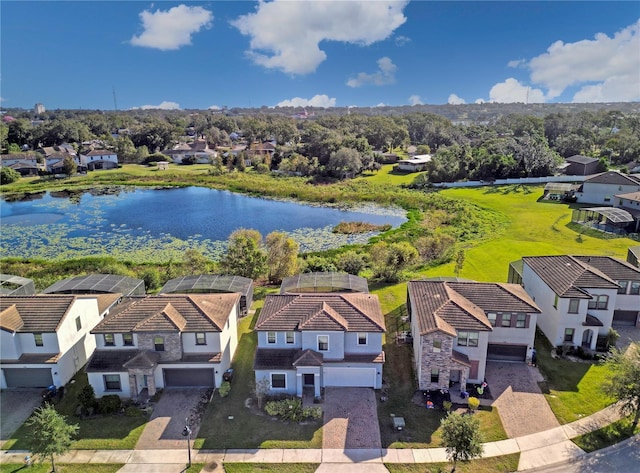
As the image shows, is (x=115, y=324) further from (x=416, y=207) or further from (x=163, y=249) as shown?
(x=416, y=207)

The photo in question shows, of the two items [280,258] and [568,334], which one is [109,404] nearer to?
[280,258]

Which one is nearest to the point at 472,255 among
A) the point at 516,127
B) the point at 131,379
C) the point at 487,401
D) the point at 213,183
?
the point at 487,401

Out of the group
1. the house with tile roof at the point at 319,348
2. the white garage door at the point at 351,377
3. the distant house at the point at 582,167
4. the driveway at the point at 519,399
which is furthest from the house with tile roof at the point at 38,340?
the distant house at the point at 582,167

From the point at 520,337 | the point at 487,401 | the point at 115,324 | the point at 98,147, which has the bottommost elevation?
the point at 487,401

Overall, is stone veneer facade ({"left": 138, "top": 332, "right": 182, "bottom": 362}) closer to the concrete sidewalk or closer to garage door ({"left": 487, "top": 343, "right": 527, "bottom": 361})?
the concrete sidewalk

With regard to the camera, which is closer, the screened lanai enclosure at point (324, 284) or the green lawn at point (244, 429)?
the green lawn at point (244, 429)

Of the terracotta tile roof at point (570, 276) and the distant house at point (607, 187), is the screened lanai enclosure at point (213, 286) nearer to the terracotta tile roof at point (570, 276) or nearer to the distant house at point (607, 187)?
the terracotta tile roof at point (570, 276)

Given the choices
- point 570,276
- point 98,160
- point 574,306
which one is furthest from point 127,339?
point 98,160

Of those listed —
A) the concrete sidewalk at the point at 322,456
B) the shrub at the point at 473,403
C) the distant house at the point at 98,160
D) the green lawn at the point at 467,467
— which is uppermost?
the distant house at the point at 98,160
